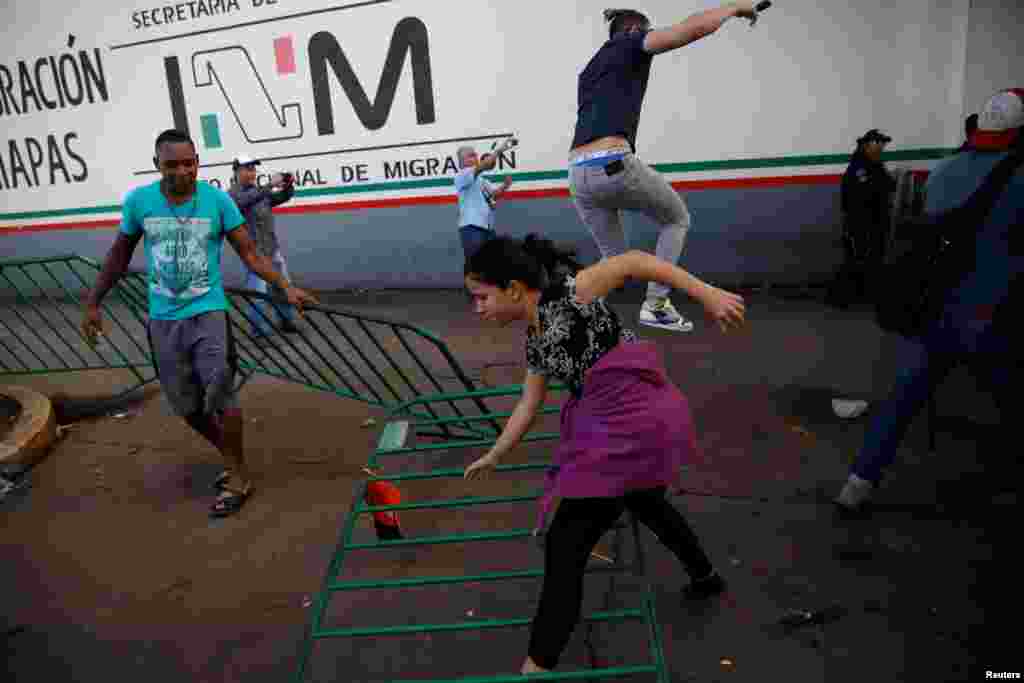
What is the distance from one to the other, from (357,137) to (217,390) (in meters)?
4.50

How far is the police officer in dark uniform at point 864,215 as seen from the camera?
18.4ft

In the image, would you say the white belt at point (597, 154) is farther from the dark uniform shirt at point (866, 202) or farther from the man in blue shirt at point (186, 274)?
the dark uniform shirt at point (866, 202)

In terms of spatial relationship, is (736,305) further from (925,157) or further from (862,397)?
(925,157)

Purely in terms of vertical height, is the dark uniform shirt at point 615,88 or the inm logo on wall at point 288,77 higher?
the inm logo on wall at point 288,77

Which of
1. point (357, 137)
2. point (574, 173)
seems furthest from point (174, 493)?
point (357, 137)

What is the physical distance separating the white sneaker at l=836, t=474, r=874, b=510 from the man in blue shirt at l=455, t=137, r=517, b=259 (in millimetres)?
3920

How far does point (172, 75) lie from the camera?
25.2ft

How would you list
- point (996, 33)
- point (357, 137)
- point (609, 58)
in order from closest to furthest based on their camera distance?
point (609, 58), point (996, 33), point (357, 137)

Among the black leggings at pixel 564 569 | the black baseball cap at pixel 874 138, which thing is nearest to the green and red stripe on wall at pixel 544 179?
the black baseball cap at pixel 874 138

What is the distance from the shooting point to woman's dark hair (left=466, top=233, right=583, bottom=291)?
1989 millimetres

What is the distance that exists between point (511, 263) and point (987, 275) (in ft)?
Answer: 6.00

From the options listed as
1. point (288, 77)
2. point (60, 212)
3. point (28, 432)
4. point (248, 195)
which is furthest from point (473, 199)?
point (60, 212)

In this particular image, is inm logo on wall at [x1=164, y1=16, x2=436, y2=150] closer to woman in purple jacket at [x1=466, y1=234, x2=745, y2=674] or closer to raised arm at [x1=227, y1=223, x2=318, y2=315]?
raised arm at [x1=227, y1=223, x2=318, y2=315]

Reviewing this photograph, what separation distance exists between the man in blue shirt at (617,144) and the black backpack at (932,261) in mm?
1530
